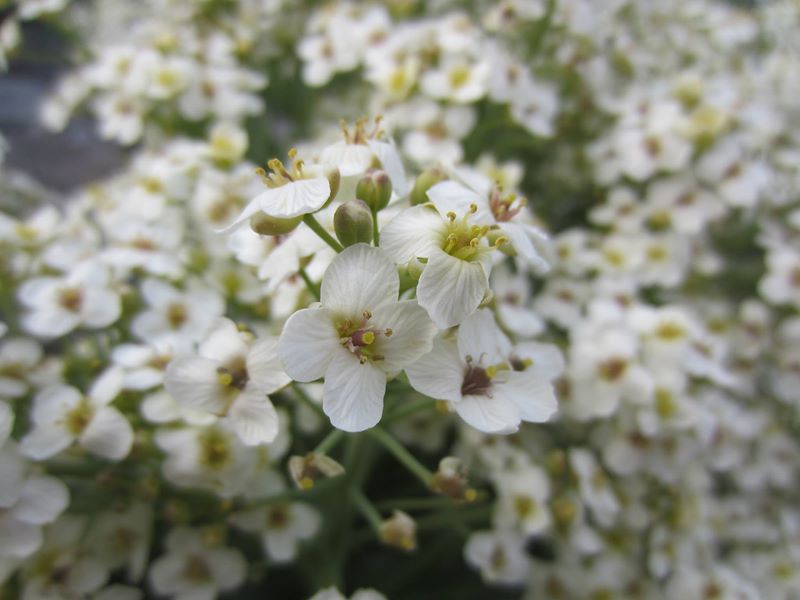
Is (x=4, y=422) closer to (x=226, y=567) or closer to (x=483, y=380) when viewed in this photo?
(x=226, y=567)

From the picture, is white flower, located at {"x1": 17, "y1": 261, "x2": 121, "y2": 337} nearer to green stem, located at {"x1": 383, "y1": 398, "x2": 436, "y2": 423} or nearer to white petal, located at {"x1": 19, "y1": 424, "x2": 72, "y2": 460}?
white petal, located at {"x1": 19, "y1": 424, "x2": 72, "y2": 460}

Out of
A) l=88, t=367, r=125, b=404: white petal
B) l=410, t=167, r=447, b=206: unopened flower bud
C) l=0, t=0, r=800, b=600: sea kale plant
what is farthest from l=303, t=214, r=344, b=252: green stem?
l=88, t=367, r=125, b=404: white petal

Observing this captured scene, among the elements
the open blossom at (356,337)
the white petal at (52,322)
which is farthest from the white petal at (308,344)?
the white petal at (52,322)

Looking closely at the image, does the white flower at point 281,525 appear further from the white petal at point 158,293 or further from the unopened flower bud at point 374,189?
the unopened flower bud at point 374,189

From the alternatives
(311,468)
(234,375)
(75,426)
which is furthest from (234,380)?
(75,426)

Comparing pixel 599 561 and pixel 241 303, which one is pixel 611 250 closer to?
pixel 599 561

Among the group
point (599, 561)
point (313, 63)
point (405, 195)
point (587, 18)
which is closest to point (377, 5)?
point (313, 63)
